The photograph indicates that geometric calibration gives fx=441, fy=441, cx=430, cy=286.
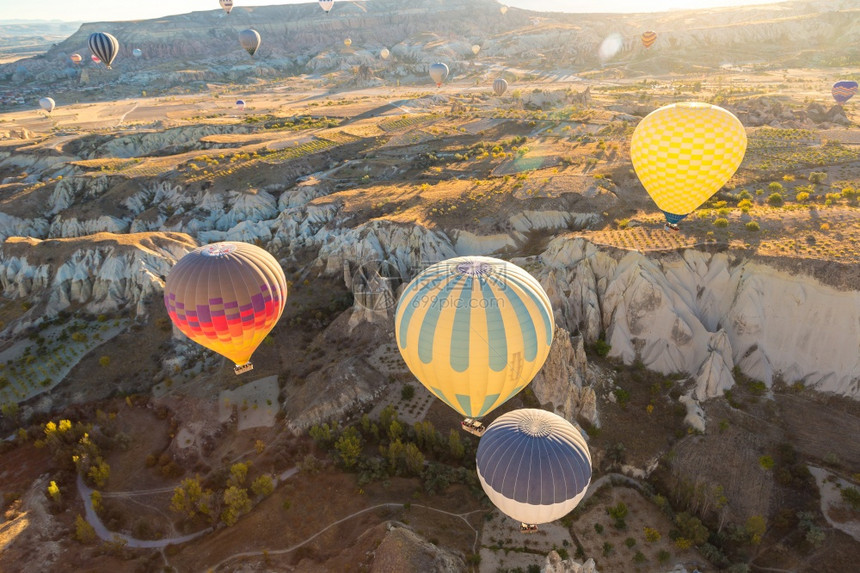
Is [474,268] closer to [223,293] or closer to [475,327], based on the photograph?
[475,327]

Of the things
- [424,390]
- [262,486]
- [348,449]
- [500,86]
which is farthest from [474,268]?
[500,86]

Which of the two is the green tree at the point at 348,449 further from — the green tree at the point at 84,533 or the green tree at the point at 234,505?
the green tree at the point at 84,533

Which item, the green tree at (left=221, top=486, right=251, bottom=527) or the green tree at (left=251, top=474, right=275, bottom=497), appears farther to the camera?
the green tree at (left=251, top=474, right=275, bottom=497)

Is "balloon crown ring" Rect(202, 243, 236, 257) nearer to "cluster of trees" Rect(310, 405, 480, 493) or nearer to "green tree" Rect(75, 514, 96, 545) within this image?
"cluster of trees" Rect(310, 405, 480, 493)

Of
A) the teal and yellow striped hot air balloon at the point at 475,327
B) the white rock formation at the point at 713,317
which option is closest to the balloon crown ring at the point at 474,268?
the teal and yellow striped hot air balloon at the point at 475,327

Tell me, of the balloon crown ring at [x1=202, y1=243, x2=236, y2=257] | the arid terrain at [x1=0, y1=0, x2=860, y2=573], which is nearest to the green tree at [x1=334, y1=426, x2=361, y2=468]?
the arid terrain at [x1=0, y1=0, x2=860, y2=573]
